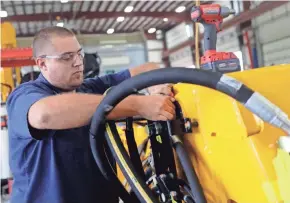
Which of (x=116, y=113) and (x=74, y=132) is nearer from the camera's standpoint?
(x=116, y=113)

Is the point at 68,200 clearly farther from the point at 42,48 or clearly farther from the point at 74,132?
the point at 42,48

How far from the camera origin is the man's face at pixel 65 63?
5.23 feet

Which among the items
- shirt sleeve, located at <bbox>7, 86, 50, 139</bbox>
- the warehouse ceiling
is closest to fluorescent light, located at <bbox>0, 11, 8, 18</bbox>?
the warehouse ceiling

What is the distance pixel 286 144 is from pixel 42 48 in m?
1.04

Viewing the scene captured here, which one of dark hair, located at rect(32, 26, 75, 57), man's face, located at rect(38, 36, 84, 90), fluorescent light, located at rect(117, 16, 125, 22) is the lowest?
man's face, located at rect(38, 36, 84, 90)

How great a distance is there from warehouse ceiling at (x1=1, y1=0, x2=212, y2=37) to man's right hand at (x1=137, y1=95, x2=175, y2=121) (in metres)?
11.2

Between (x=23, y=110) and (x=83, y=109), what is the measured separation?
241mm

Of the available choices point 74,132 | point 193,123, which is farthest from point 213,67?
point 74,132

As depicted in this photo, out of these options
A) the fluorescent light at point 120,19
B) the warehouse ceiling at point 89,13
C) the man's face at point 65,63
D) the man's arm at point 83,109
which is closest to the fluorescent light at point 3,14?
the warehouse ceiling at point 89,13

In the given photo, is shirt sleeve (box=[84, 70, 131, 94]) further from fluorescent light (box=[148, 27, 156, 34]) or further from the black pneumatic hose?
fluorescent light (box=[148, 27, 156, 34])

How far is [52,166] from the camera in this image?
148cm

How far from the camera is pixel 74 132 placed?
1553 millimetres

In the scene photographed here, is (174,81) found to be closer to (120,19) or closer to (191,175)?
(191,175)

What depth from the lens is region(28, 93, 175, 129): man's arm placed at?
1.15 meters
